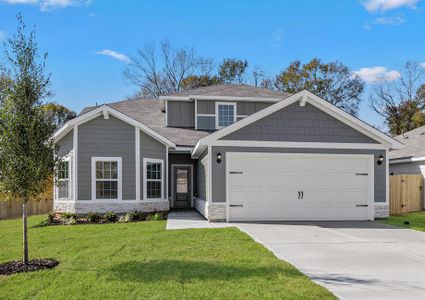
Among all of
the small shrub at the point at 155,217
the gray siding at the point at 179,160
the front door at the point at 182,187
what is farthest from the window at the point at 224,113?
the small shrub at the point at 155,217

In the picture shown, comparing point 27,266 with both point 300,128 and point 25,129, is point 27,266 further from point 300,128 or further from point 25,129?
point 300,128

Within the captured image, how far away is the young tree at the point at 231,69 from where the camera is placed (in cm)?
3934

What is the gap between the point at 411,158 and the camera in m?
19.2

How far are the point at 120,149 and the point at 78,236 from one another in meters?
5.08

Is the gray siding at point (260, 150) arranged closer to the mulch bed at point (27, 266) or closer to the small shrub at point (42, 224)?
the small shrub at point (42, 224)

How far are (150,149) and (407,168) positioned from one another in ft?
44.2

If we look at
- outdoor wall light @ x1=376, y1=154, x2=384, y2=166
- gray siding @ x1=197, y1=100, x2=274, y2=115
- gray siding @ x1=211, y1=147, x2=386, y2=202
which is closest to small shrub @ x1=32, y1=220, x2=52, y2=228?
gray siding @ x1=211, y1=147, x2=386, y2=202

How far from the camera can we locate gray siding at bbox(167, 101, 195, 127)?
19578 millimetres

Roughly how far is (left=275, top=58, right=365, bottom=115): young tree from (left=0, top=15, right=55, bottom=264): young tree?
33.4 metres

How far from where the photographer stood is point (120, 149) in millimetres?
14961

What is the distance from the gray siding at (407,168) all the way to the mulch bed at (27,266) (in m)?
17.5

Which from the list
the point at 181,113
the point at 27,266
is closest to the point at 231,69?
the point at 181,113

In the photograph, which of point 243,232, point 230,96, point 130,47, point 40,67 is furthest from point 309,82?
point 40,67

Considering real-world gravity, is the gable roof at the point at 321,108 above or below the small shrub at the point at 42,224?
above
